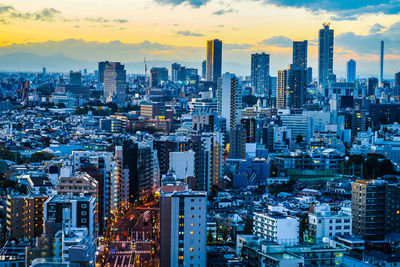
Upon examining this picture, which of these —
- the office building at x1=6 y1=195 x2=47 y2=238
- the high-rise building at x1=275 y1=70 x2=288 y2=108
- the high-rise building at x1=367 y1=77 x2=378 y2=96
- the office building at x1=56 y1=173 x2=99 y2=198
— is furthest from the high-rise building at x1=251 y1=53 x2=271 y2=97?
the office building at x1=6 y1=195 x2=47 y2=238

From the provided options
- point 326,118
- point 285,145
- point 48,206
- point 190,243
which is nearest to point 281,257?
point 190,243

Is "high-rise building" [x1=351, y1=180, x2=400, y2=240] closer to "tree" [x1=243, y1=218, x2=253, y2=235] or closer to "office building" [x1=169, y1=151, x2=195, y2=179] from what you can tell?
"tree" [x1=243, y1=218, x2=253, y2=235]

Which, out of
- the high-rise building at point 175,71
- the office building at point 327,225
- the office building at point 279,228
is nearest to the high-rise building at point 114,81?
the high-rise building at point 175,71

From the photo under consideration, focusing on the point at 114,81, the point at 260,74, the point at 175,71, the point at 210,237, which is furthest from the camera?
the point at 175,71

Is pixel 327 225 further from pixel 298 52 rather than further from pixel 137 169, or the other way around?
pixel 298 52

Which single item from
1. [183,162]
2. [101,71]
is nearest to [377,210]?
[183,162]

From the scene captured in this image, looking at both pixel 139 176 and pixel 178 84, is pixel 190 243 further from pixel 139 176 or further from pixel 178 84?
pixel 178 84
